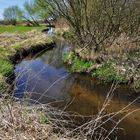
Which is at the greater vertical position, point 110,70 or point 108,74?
point 110,70

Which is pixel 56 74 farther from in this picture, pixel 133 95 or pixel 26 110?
pixel 26 110

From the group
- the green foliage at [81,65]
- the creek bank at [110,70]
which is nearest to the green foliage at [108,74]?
the creek bank at [110,70]

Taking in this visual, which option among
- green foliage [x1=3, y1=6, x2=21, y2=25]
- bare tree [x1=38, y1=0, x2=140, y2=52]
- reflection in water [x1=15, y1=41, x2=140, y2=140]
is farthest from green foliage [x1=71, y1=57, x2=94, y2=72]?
green foliage [x1=3, y1=6, x2=21, y2=25]

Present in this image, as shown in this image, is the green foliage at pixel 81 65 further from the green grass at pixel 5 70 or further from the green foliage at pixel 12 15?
the green foliage at pixel 12 15

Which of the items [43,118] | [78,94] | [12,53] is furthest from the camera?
[12,53]

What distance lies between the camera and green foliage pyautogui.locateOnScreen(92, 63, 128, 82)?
16.5 meters

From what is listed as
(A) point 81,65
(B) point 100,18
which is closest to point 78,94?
(A) point 81,65

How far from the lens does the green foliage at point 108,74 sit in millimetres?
16484

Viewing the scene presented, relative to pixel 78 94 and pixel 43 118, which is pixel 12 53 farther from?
pixel 43 118

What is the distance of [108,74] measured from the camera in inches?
673

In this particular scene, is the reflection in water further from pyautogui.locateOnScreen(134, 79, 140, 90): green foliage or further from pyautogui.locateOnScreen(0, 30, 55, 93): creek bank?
pyautogui.locateOnScreen(0, 30, 55, 93): creek bank

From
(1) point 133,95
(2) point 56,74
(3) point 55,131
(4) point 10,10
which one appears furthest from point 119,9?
(4) point 10,10

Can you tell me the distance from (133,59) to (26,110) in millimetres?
12834

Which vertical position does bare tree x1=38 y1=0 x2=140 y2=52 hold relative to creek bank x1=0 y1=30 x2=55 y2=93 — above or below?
above
